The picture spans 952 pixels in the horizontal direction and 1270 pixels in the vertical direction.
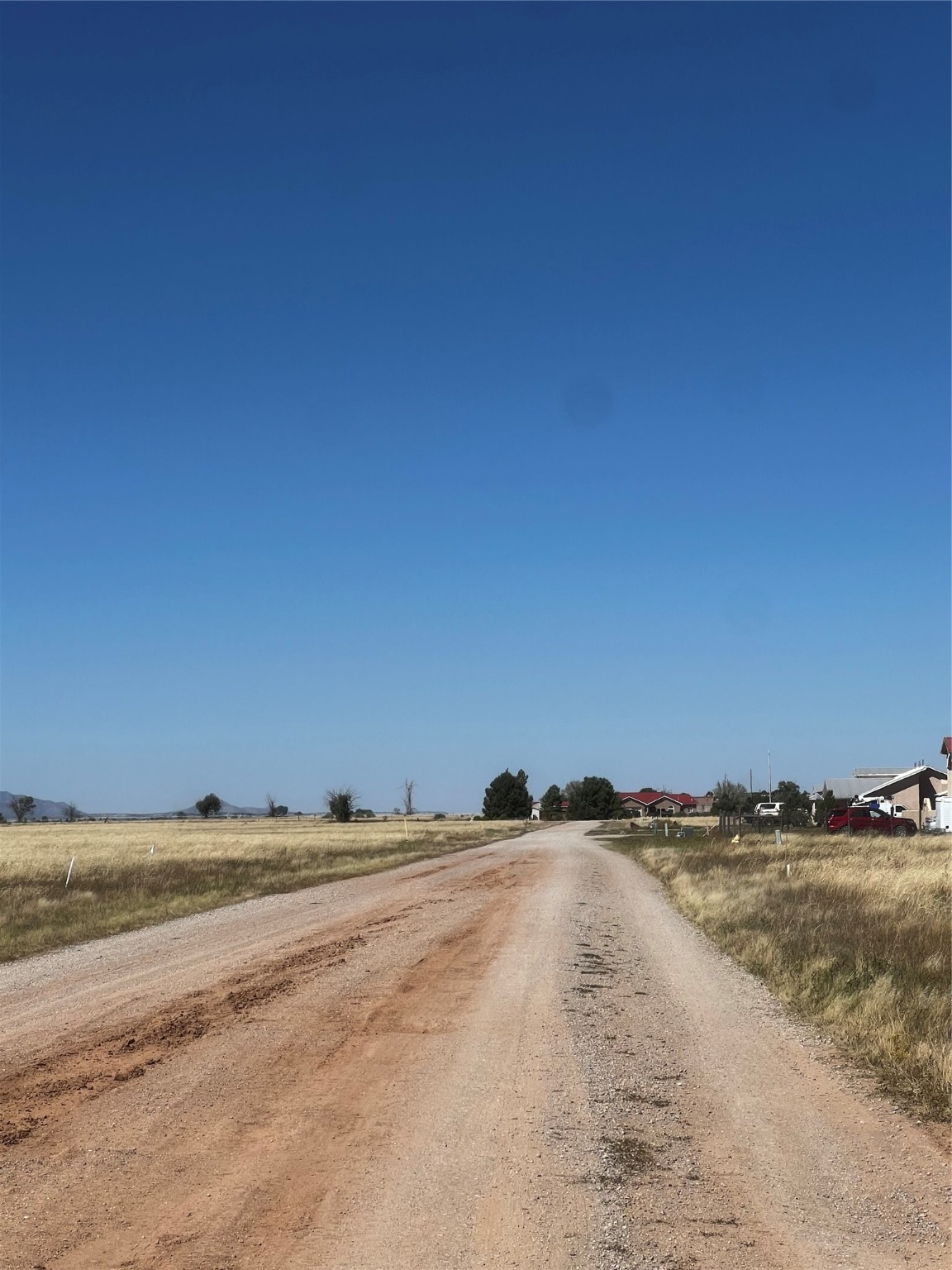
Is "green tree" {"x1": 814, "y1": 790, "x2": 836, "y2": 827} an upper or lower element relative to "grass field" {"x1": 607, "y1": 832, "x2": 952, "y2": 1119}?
upper

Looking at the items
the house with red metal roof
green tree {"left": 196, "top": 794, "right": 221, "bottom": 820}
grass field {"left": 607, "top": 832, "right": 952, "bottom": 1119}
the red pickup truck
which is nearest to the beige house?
the red pickup truck

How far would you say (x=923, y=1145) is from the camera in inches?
261

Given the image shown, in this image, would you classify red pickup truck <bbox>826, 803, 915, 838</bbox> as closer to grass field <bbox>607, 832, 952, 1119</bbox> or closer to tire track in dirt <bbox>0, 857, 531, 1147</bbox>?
grass field <bbox>607, 832, 952, 1119</bbox>

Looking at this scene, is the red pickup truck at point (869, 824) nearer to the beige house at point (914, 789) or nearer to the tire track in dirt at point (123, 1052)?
the beige house at point (914, 789)

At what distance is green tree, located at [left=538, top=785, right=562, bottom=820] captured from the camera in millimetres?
139125

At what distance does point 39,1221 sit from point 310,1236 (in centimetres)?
146

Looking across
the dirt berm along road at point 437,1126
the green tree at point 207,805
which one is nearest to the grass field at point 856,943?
the dirt berm along road at point 437,1126

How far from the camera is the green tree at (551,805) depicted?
13912 cm

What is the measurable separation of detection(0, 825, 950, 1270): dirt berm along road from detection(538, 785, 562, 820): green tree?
126977 millimetres

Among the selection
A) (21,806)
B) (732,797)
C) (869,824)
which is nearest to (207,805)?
(21,806)

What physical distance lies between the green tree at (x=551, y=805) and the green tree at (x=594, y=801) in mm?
5701

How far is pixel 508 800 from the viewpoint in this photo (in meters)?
130

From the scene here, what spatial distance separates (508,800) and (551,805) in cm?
1491

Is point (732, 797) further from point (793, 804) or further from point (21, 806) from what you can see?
point (21, 806)
